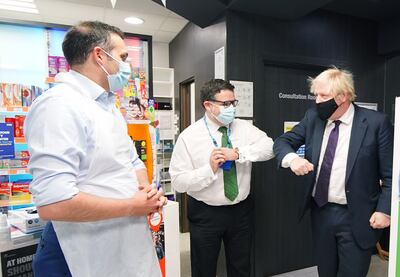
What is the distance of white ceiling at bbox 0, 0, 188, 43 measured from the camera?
314 cm

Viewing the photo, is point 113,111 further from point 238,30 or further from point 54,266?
point 238,30

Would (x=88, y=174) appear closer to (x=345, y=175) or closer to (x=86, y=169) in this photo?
(x=86, y=169)

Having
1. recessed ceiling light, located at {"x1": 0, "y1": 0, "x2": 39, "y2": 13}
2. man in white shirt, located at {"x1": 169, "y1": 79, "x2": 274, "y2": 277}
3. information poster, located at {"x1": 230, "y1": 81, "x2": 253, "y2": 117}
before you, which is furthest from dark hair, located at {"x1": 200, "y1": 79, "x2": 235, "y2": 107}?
recessed ceiling light, located at {"x1": 0, "y1": 0, "x2": 39, "y2": 13}

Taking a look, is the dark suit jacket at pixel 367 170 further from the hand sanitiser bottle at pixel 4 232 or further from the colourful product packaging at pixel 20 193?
the colourful product packaging at pixel 20 193

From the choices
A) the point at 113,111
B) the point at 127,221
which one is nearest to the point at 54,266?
the point at 127,221

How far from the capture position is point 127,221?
106 centimetres

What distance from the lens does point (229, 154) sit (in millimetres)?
1803

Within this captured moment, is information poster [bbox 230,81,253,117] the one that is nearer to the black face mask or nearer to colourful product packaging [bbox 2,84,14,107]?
the black face mask

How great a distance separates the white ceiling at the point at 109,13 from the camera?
10.3 feet

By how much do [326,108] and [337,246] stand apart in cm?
83

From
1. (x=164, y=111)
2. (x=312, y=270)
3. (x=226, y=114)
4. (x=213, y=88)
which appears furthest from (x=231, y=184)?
(x=164, y=111)

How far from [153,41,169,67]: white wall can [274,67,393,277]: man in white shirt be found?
324cm

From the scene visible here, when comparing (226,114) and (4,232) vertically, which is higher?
(226,114)

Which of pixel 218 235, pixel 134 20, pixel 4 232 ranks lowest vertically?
pixel 218 235
